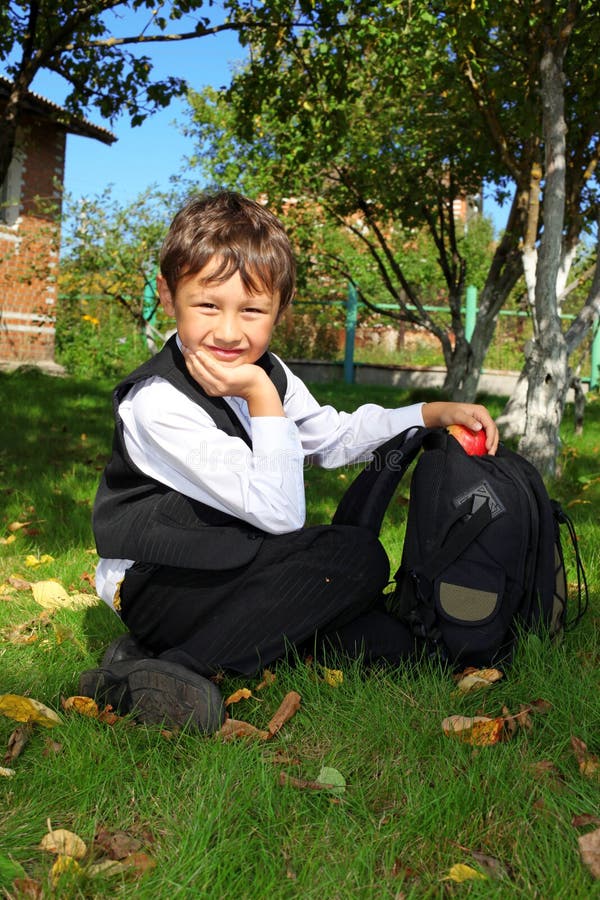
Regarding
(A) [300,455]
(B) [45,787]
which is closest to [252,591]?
(A) [300,455]

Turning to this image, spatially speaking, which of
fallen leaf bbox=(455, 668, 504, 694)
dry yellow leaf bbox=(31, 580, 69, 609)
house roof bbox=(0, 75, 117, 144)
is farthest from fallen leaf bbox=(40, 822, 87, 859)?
house roof bbox=(0, 75, 117, 144)

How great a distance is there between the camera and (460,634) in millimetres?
2502

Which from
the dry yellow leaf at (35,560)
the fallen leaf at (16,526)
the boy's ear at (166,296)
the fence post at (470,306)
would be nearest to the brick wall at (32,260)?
the fence post at (470,306)

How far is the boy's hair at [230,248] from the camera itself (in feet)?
8.05

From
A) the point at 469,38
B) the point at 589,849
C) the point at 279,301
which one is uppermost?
the point at 469,38

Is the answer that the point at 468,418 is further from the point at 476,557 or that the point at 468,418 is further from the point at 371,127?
the point at 371,127

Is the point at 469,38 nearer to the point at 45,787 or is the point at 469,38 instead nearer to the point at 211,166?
the point at 45,787

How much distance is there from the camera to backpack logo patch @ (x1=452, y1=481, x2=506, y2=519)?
253 centimetres

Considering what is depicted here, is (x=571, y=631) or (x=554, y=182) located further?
(x=554, y=182)

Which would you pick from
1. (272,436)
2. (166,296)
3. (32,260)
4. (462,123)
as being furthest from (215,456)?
(32,260)

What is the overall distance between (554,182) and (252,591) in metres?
4.11

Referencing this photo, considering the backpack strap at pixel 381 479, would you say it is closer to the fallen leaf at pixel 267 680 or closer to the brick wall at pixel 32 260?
the fallen leaf at pixel 267 680

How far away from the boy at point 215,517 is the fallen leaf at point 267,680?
4 cm

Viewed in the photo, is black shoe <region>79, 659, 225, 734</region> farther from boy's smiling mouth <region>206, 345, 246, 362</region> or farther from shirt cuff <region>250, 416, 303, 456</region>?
boy's smiling mouth <region>206, 345, 246, 362</region>
